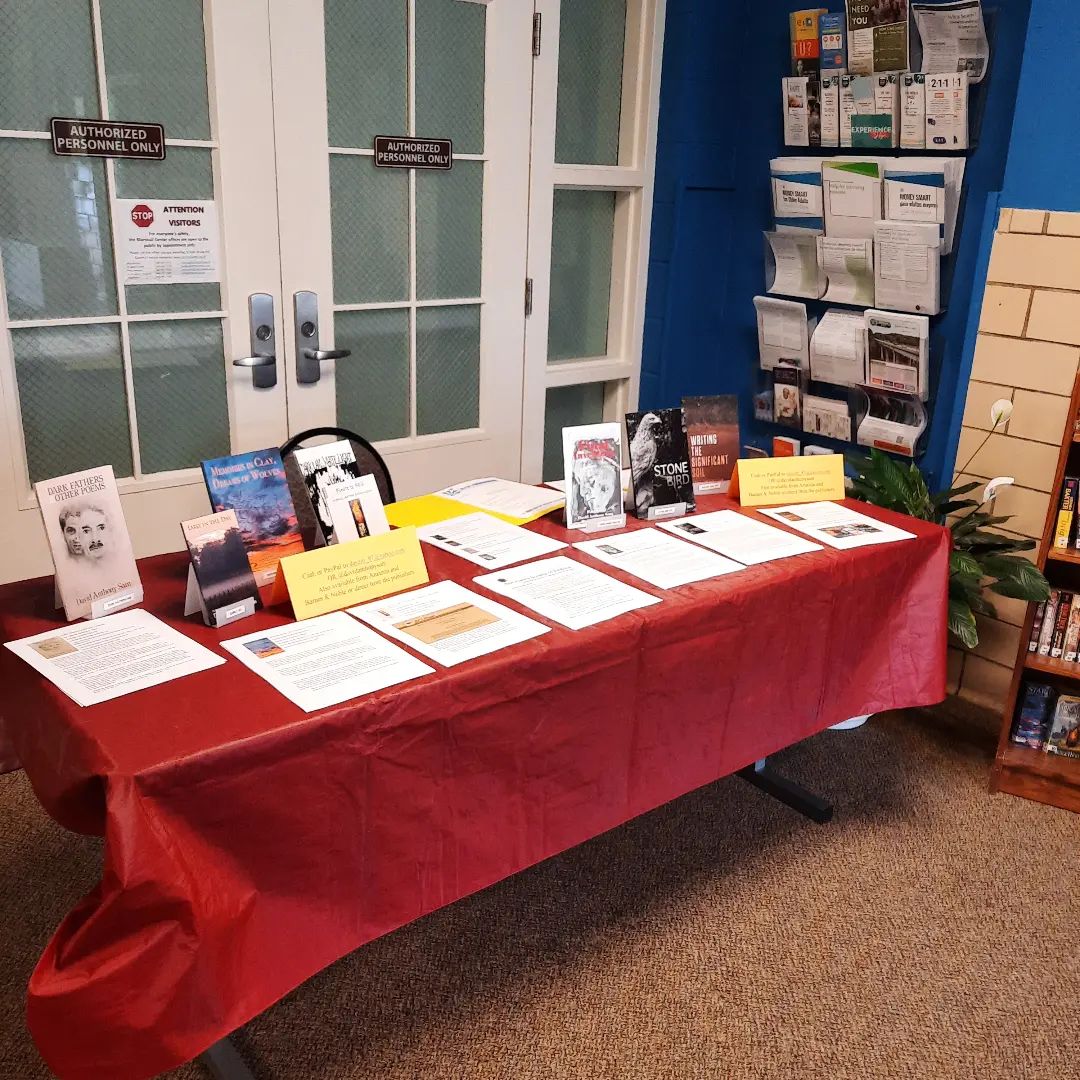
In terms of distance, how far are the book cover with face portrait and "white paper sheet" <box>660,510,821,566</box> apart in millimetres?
1055

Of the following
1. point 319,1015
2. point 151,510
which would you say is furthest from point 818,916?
point 151,510

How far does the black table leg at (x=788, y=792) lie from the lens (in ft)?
8.31

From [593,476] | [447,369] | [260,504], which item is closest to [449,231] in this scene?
[447,369]

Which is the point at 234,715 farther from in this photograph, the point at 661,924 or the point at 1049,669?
the point at 1049,669

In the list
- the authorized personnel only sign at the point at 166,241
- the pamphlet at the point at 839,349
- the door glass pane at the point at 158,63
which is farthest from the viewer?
the pamphlet at the point at 839,349

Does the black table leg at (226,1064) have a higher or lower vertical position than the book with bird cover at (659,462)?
lower

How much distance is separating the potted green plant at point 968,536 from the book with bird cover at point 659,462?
75 centimetres

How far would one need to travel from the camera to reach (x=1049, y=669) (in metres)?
2.55

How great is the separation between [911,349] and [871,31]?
86 cm

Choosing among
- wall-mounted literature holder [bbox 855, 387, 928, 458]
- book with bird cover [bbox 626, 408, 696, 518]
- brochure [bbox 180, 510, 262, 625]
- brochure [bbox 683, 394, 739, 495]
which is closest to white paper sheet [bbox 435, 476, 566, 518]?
book with bird cover [bbox 626, 408, 696, 518]

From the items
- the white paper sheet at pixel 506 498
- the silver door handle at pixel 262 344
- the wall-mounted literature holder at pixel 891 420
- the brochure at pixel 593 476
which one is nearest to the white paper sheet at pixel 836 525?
the brochure at pixel 593 476

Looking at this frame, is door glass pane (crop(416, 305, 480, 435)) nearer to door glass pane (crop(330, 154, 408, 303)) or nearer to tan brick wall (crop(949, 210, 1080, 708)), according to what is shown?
door glass pane (crop(330, 154, 408, 303))

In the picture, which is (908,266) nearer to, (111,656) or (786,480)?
(786,480)

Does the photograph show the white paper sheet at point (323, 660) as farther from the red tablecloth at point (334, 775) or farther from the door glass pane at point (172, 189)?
the door glass pane at point (172, 189)
